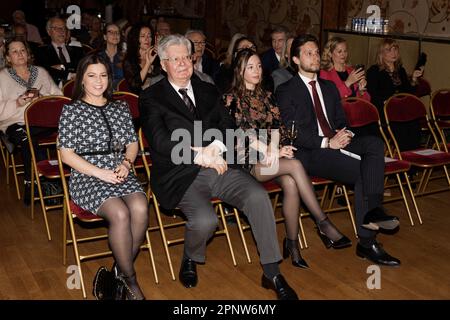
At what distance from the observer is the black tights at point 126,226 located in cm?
308

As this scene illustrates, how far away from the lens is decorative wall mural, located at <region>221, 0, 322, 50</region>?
26.4 ft

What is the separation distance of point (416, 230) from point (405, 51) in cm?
286

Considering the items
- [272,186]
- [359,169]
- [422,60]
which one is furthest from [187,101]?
[422,60]

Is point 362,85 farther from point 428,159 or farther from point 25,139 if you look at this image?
point 25,139

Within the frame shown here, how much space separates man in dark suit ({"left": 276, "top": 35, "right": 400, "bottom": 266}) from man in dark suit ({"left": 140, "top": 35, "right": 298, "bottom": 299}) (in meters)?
0.61

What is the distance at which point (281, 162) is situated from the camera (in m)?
3.66

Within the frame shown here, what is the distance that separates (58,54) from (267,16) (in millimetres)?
3852

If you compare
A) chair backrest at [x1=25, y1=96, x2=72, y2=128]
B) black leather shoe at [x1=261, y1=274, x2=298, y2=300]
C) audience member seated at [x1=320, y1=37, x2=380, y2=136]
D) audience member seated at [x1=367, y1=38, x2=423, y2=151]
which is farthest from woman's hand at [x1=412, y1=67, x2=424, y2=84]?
chair backrest at [x1=25, y1=96, x2=72, y2=128]

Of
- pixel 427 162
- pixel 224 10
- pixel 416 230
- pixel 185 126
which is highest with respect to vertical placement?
pixel 224 10

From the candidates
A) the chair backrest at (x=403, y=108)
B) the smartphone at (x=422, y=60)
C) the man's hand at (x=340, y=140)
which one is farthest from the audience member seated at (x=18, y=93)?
the smartphone at (x=422, y=60)

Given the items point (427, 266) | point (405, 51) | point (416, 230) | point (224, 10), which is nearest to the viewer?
point (427, 266)

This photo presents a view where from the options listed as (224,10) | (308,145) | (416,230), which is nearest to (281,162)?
(308,145)

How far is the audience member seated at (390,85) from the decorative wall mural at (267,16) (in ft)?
8.72

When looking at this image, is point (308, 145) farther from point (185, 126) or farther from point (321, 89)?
point (185, 126)
